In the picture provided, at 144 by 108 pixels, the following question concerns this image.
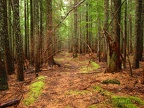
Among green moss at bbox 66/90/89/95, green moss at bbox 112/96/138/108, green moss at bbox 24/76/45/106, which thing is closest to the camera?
green moss at bbox 112/96/138/108

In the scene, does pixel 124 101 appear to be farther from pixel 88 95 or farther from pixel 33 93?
pixel 33 93

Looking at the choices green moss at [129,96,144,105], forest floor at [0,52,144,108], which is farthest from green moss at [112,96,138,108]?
green moss at [129,96,144,105]

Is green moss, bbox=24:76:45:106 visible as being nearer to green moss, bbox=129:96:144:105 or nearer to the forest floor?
the forest floor

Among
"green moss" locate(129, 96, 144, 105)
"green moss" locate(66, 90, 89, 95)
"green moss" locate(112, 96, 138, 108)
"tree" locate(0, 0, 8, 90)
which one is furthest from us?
"tree" locate(0, 0, 8, 90)

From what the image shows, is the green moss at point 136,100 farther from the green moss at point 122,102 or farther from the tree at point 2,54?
the tree at point 2,54

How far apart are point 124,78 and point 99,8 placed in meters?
11.5

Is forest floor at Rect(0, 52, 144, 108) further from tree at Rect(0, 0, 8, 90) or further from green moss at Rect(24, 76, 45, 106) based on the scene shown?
tree at Rect(0, 0, 8, 90)

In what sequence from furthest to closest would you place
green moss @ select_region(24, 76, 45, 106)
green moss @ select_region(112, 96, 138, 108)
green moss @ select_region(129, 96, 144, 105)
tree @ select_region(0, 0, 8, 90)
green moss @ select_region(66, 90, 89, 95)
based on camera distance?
1. tree @ select_region(0, 0, 8, 90)
2. green moss @ select_region(66, 90, 89, 95)
3. green moss @ select_region(24, 76, 45, 106)
4. green moss @ select_region(129, 96, 144, 105)
5. green moss @ select_region(112, 96, 138, 108)

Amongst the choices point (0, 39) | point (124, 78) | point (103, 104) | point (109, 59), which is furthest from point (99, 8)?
point (103, 104)

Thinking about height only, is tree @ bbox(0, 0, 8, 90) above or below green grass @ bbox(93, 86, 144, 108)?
above

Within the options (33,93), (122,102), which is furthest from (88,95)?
(33,93)

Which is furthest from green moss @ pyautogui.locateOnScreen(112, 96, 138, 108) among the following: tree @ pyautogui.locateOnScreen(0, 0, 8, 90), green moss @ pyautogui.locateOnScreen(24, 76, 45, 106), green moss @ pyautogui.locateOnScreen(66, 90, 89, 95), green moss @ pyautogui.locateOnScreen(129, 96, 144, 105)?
tree @ pyautogui.locateOnScreen(0, 0, 8, 90)

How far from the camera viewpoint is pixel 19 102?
5.82 meters

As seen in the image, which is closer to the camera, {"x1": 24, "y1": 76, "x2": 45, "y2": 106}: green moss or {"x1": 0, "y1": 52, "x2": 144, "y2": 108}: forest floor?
{"x1": 0, "y1": 52, "x2": 144, "y2": 108}: forest floor
